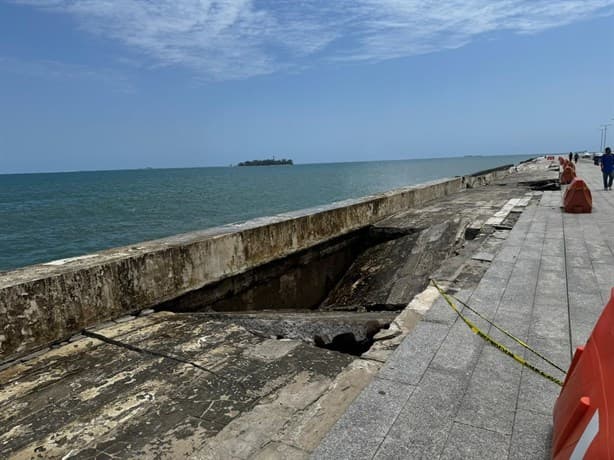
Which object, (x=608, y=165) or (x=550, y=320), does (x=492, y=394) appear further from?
(x=608, y=165)

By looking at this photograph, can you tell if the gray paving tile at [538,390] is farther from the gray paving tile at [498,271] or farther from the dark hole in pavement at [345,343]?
the gray paving tile at [498,271]

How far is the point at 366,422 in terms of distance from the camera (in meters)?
2.20

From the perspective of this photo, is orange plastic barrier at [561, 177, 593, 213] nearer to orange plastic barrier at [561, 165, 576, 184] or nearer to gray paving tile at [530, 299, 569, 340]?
gray paving tile at [530, 299, 569, 340]

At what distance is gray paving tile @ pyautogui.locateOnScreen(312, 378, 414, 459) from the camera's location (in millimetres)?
1993

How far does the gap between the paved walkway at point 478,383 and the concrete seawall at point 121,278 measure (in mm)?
2706

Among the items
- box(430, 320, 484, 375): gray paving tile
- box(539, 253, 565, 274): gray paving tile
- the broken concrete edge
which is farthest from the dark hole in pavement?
box(539, 253, 565, 274): gray paving tile

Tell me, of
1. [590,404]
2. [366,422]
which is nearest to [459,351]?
[366,422]

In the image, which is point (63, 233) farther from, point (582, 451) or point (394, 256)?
point (582, 451)

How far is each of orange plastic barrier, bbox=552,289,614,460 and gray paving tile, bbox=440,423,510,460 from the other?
10.8 inches

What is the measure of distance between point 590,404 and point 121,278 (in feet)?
12.8

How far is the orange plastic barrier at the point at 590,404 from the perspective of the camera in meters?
1.31

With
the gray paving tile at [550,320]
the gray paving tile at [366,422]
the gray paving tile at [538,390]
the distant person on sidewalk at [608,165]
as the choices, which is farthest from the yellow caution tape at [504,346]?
the distant person on sidewalk at [608,165]

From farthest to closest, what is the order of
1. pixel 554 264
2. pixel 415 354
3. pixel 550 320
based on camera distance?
pixel 554 264, pixel 550 320, pixel 415 354

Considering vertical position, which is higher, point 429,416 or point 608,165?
point 608,165
